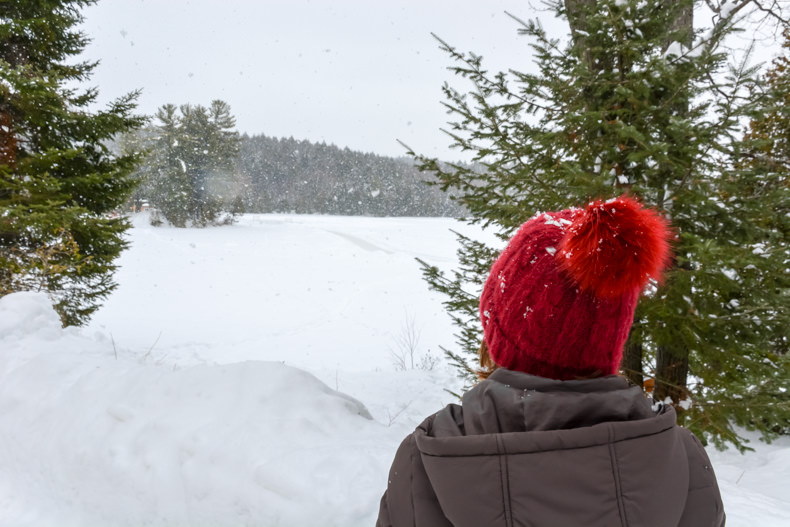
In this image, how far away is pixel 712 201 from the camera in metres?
3.09

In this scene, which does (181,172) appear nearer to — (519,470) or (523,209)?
(523,209)

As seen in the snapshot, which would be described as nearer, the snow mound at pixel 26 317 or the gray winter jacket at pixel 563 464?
the gray winter jacket at pixel 563 464

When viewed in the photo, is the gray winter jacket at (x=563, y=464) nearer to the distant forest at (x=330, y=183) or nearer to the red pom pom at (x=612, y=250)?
the red pom pom at (x=612, y=250)

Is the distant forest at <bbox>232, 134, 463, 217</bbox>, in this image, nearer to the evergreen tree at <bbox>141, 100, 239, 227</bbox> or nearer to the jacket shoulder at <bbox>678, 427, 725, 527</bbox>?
the evergreen tree at <bbox>141, 100, 239, 227</bbox>

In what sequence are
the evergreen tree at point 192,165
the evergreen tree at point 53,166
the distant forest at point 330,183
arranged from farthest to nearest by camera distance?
the distant forest at point 330,183 < the evergreen tree at point 192,165 < the evergreen tree at point 53,166

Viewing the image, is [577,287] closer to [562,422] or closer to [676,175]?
[562,422]

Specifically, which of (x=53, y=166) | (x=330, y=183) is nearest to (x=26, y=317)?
(x=53, y=166)

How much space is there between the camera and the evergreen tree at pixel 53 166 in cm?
591

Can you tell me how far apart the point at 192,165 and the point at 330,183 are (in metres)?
32.3

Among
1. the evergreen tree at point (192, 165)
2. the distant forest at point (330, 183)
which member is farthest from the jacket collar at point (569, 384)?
the distant forest at point (330, 183)

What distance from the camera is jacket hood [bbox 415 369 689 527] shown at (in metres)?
0.94

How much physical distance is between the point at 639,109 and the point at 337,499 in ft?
12.1

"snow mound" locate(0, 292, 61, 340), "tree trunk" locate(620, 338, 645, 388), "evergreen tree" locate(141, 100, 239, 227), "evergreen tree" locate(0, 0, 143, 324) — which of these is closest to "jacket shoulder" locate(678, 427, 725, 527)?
"tree trunk" locate(620, 338, 645, 388)

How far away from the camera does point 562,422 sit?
0.99m
